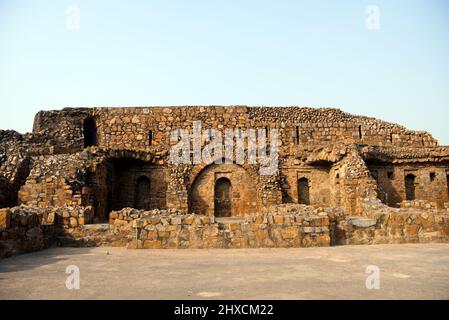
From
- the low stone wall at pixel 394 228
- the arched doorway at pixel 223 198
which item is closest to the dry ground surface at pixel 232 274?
the low stone wall at pixel 394 228

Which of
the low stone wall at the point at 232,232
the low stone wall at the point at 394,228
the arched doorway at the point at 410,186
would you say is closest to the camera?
the low stone wall at the point at 232,232

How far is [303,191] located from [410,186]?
232 inches

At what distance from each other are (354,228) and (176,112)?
494 inches

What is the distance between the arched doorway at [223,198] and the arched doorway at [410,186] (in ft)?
31.8

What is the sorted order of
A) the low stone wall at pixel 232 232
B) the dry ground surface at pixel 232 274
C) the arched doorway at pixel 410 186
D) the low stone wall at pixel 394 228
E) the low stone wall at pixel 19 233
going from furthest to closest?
the arched doorway at pixel 410 186
the low stone wall at pixel 394 228
the low stone wall at pixel 232 232
the low stone wall at pixel 19 233
the dry ground surface at pixel 232 274

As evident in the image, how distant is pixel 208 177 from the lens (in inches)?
738

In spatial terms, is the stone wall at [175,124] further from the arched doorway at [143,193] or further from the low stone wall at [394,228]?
the low stone wall at [394,228]

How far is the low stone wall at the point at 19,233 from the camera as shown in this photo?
7.70 meters

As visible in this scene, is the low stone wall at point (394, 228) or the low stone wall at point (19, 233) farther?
the low stone wall at point (394, 228)

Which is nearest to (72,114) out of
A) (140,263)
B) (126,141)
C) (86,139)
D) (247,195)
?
(86,139)

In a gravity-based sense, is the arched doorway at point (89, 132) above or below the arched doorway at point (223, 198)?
above

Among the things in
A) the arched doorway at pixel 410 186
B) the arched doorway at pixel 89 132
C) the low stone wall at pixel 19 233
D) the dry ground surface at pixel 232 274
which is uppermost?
the arched doorway at pixel 89 132

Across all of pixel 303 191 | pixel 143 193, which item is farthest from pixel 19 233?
pixel 303 191

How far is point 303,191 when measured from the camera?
1941 cm
